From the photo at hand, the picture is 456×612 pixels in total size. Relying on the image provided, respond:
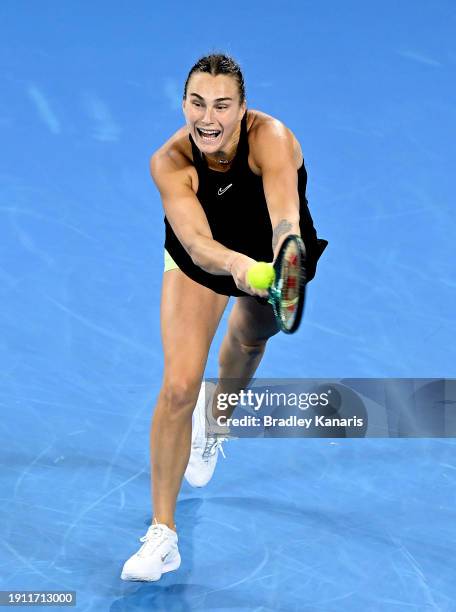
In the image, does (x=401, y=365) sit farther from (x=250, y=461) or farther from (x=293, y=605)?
(x=293, y=605)

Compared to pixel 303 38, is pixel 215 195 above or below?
below

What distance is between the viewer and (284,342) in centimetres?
530

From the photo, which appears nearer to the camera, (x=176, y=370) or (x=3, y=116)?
(x=176, y=370)

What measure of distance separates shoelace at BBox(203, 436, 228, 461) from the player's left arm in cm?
120

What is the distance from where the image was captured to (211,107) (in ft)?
11.6

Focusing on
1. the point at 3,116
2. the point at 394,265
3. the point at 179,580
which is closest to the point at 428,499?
the point at 179,580

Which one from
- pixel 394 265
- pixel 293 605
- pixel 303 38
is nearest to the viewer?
pixel 293 605

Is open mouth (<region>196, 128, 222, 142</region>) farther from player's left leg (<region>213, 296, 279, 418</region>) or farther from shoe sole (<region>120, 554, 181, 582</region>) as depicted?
shoe sole (<region>120, 554, 181, 582</region>)

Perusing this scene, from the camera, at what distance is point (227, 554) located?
379 cm

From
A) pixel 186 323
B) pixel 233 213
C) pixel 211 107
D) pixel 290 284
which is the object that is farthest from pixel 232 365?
pixel 290 284

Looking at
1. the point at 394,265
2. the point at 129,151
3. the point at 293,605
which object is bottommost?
the point at 293,605

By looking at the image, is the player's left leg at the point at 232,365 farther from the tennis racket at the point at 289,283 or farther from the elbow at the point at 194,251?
the tennis racket at the point at 289,283

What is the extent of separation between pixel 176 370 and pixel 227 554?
650 mm

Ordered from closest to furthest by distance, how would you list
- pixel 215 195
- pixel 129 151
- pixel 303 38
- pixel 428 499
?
pixel 215 195
pixel 428 499
pixel 129 151
pixel 303 38
